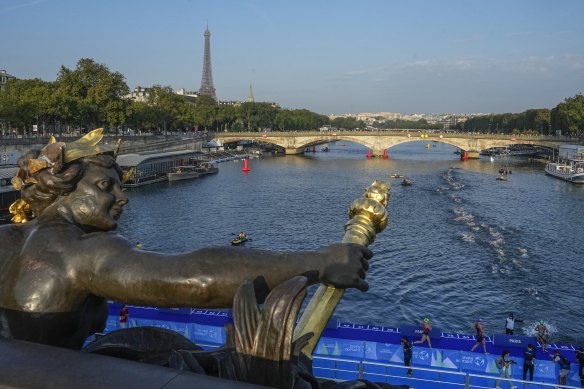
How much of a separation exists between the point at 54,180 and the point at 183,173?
176 feet

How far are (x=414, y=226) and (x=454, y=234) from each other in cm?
275

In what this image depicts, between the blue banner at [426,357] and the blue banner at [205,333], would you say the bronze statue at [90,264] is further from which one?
the blue banner at [426,357]

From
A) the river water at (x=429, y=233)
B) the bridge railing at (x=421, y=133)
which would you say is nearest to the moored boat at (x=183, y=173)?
the river water at (x=429, y=233)

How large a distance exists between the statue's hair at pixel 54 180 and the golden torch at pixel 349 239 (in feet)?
4.18

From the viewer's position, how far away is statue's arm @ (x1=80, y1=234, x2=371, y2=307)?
229cm

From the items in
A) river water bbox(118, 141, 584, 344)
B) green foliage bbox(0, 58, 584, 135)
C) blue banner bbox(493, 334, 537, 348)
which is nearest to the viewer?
blue banner bbox(493, 334, 537, 348)

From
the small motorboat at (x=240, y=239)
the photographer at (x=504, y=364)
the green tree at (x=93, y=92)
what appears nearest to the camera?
the photographer at (x=504, y=364)

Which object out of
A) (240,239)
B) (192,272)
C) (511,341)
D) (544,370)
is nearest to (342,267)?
(192,272)

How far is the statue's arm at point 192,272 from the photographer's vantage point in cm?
229

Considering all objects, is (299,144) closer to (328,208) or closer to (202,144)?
(202,144)

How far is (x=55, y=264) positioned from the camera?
2.50 meters

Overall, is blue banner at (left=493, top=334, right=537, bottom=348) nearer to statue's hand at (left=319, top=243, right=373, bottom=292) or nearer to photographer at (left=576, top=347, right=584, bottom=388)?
photographer at (left=576, top=347, right=584, bottom=388)

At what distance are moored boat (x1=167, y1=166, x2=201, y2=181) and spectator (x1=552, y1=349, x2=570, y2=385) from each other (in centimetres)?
4529

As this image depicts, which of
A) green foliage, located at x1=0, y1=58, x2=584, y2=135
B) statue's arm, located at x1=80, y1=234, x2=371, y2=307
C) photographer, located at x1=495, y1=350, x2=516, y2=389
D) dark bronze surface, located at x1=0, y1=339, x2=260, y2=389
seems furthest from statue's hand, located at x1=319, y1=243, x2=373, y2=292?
green foliage, located at x1=0, y1=58, x2=584, y2=135
